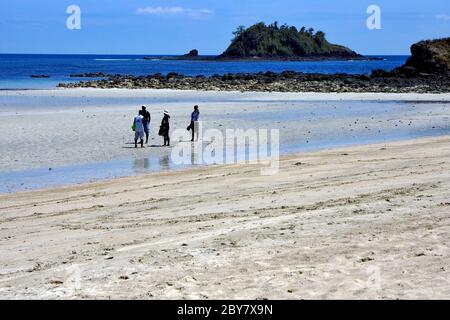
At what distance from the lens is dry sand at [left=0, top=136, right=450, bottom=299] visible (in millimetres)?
7359

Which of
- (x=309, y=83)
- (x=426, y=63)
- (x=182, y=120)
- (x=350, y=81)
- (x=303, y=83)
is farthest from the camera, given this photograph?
(x=426, y=63)

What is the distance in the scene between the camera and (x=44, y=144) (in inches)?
902

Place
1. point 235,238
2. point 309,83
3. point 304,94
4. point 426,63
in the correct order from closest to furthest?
point 235,238, point 304,94, point 309,83, point 426,63

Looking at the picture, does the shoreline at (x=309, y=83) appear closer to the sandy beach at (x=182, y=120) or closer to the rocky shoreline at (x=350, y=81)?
the rocky shoreline at (x=350, y=81)

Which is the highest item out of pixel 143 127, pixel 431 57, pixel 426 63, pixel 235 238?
pixel 431 57

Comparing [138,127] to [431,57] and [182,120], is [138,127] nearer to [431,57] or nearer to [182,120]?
[182,120]

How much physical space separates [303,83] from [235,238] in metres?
57.0

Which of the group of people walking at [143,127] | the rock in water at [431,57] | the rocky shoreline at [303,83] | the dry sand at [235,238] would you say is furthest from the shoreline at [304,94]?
the dry sand at [235,238]

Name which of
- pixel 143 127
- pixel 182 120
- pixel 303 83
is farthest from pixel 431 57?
pixel 143 127

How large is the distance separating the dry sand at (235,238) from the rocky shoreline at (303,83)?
44444 mm

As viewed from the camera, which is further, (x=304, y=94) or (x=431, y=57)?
(x=431, y=57)

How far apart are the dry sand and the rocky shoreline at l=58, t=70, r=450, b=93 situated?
44.4 m

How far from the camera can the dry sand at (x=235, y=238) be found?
7359 mm

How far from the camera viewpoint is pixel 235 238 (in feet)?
30.7
